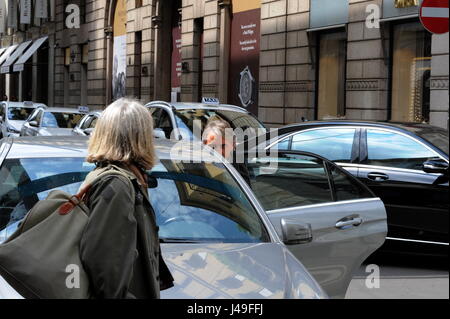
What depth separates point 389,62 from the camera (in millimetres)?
16703

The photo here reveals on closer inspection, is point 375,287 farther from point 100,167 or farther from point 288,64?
point 288,64

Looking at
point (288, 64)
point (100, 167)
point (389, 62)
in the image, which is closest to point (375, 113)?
point (389, 62)

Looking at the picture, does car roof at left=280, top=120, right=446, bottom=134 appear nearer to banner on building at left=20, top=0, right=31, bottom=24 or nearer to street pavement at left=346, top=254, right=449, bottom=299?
street pavement at left=346, top=254, right=449, bottom=299

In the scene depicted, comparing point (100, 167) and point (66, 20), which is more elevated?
point (66, 20)

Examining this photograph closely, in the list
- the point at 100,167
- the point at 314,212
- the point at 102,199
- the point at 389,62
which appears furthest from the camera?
the point at 389,62

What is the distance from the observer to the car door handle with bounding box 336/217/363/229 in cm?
559

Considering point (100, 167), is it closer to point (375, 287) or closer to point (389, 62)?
point (375, 287)

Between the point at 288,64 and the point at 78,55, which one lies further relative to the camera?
the point at 78,55

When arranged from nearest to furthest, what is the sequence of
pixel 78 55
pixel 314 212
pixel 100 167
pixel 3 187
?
pixel 100 167
pixel 3 187
pixel 314 212
pixel 78 55

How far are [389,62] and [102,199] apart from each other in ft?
48.1

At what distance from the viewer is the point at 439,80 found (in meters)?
14.7

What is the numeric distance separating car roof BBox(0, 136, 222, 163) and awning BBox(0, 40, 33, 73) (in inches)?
1787

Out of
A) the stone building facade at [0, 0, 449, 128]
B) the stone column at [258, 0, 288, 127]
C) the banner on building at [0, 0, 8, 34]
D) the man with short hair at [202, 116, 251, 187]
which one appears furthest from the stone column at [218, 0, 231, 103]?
the banner on building at [0, 0, 8, 34]
